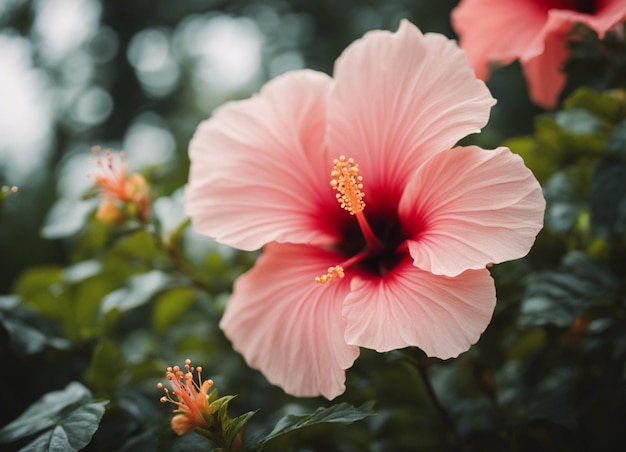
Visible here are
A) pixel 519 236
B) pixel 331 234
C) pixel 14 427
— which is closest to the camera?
pixel 519 236

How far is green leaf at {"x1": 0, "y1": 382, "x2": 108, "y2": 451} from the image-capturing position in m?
0.81

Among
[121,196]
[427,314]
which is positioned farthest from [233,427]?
[121,196]

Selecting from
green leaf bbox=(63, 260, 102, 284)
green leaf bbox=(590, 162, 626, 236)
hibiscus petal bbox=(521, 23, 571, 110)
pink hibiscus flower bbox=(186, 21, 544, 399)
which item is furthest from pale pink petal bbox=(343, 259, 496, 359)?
green leaf bbox=(63, 260, 102, 284)

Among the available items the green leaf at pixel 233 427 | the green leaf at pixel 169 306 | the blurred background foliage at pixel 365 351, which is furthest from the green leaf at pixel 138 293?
the green leaf at pixel 233 427

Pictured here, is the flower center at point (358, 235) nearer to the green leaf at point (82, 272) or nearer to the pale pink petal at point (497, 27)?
the pale pink petal at point (497, 27)

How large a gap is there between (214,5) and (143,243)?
5.44 ft

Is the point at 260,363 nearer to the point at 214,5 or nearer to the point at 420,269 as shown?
the point at 420,269

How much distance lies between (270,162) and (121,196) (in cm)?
31

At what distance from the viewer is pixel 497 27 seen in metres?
1.07

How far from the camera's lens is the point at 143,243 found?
132 cm

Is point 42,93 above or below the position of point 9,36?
below

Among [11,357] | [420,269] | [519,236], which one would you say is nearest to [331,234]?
[420,269]

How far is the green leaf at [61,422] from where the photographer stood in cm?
81

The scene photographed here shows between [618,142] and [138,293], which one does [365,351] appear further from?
[618,142]
